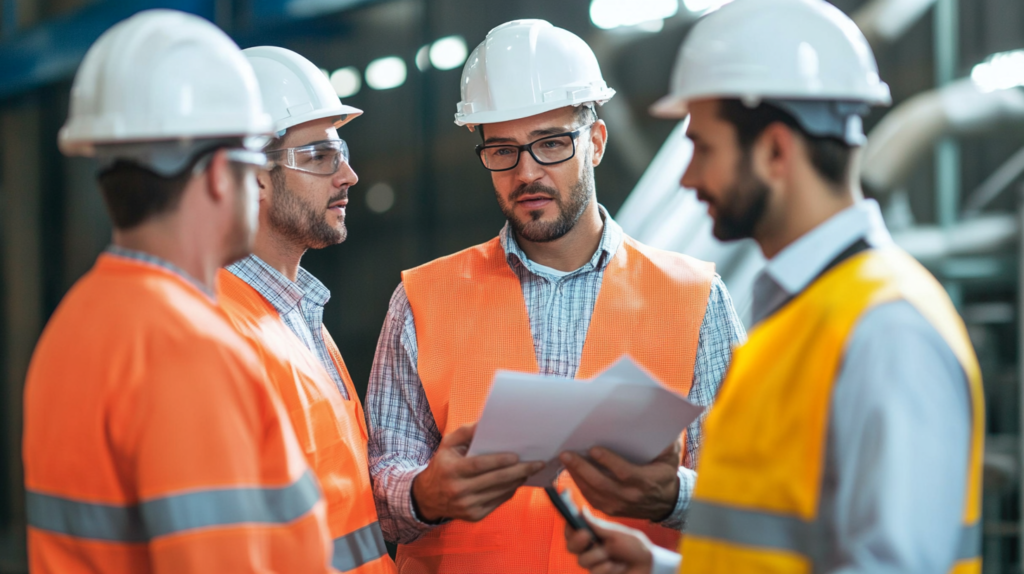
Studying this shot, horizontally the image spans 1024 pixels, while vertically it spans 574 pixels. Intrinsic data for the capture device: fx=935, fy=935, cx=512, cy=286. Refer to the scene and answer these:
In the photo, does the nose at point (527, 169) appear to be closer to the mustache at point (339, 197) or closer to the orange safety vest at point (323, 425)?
the mustache at point (339, 197)

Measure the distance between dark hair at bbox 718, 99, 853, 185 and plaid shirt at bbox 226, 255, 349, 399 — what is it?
127 centimetres

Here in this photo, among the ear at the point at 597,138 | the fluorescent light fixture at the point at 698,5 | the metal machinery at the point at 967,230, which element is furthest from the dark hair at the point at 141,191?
the fluorescent light fixture at the point at 698,5

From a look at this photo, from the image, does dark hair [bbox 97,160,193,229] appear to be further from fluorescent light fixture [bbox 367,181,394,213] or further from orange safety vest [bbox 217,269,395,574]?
fluorescent light fixture [bbox 367,181,394,213]

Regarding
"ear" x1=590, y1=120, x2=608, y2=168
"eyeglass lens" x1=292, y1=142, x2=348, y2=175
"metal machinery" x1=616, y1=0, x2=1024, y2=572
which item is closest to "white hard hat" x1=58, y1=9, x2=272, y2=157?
"eyeglass lens" x1=292, y1=142, x2=348, y2=175

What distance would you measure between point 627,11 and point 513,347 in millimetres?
2972

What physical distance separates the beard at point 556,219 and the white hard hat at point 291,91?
1.75 ft

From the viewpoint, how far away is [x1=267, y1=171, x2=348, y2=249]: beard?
246cm

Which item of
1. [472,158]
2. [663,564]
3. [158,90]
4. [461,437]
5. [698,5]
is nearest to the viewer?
[158,90]

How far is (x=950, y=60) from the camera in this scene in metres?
3.66

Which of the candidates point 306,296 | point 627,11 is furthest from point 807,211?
point 627,11

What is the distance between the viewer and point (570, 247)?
252 centimetres

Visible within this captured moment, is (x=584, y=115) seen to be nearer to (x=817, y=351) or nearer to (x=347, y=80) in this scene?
(x=817, y=351)

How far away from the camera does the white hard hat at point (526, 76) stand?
8.13 feet

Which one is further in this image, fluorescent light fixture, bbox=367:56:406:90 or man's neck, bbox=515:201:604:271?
fluorescent light fixture, bbox=367:56:406:90
